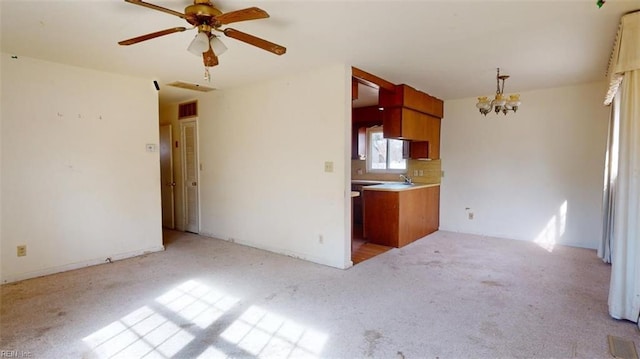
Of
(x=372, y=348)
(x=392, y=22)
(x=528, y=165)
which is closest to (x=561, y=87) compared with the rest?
(x=528, y=165)

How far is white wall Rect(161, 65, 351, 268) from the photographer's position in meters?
3.76

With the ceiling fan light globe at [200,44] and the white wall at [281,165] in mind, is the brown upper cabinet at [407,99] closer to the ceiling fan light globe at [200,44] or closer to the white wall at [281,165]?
the white wall at [281,165]

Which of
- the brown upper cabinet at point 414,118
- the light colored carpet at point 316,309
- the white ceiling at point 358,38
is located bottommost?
the light colored carpet at point 316,309

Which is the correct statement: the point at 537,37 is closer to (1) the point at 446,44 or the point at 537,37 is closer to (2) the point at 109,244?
(1) the point at 446,44

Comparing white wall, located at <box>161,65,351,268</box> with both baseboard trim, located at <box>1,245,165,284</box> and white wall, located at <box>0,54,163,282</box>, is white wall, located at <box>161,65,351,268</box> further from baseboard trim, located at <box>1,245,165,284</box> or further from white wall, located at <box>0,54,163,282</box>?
baseboard trim, located at <box>1,245,165,284</box>

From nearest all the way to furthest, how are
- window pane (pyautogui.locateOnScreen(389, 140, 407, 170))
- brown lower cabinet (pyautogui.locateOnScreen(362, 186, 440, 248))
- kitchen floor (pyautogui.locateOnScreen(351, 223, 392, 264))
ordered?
kitchen floor (pyautogui.locateOnScreen(351, 223, 392, 264))
brown lower cabinet (pyautogui.locateOnScreen(362, 186, 440, 248))
window pane (pyautogui.locateOnScreen(389, 140, 407, 170))

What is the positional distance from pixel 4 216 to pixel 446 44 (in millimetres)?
4719

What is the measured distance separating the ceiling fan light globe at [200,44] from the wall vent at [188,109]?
11.4 feet

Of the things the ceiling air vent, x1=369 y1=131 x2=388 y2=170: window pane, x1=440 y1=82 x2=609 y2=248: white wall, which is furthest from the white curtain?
the ceiling air vent

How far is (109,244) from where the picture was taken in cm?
410

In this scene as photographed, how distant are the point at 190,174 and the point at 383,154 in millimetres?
3750

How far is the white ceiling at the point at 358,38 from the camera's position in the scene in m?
2.31

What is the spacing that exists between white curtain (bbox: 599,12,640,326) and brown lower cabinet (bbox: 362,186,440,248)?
242cm

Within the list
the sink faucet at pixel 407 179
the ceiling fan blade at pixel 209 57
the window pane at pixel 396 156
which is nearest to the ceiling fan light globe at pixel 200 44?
the ceiling fan blade at pixel 209 57
